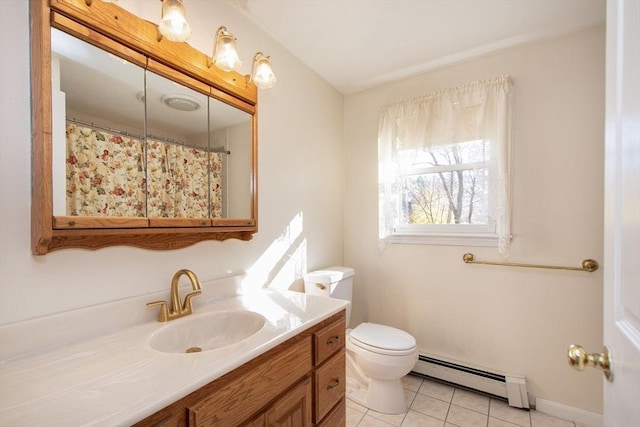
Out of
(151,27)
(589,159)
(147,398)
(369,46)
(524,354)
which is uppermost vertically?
(369,46)

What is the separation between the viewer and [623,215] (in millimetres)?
524

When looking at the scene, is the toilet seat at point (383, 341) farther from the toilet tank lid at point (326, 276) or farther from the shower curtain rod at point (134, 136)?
the shower curtain rod at point (134, 136)

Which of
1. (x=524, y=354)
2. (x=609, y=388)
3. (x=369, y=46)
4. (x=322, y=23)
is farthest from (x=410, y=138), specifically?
(x=609, y=388)

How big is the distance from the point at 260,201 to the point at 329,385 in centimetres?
100

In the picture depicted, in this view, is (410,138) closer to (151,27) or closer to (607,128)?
(607,128)

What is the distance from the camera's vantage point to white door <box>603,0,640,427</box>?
0.46m

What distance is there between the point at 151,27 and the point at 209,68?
0.26m

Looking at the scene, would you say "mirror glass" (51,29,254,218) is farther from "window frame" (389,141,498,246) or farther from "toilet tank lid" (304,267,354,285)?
"window frame" (389,141,498,246)

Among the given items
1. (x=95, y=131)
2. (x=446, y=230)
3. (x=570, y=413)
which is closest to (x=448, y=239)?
(x=446, y=230)

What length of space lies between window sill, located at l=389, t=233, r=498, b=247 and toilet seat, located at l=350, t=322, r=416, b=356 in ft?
2.23

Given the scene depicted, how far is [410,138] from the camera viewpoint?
2.12 meters

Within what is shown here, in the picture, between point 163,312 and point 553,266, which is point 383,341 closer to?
point 553,266

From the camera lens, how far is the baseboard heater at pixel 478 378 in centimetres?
172

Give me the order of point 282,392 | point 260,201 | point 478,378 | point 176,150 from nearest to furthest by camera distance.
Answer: point 282,392
point 176,150
point 260,201
point 478,378
